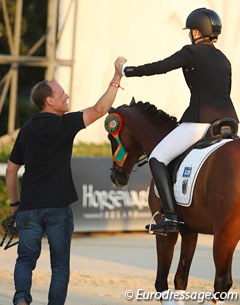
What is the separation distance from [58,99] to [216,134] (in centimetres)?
136

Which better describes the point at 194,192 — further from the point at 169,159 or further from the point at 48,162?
the point at 48,162

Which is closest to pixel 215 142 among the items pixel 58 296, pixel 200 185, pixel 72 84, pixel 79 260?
pixel 200 185

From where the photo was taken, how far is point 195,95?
8.12 metres

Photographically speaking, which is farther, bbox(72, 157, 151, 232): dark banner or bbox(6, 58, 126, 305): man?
bbox(72, 157, 151, 232): dark banner

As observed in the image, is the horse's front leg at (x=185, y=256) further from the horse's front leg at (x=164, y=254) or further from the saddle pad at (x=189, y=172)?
the saddle pad at (x=189, y=172)

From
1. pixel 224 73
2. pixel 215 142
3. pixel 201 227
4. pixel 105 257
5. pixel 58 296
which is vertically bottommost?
pixel 105 257

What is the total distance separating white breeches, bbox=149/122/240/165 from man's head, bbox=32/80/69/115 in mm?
996

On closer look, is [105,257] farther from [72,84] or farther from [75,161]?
[72,84]

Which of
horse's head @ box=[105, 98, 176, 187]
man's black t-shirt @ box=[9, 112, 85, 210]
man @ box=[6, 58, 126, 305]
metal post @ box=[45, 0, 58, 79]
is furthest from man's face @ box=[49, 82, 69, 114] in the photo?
metal post @ box=[45, 0, 58, 79]

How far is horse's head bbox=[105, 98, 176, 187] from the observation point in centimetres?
855

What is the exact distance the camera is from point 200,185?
7.71 meters

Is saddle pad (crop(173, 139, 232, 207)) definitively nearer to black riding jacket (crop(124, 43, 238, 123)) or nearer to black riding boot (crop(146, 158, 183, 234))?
black riding boot (crop(146, 158, 183, 234))

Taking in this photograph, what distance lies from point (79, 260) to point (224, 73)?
4.78m

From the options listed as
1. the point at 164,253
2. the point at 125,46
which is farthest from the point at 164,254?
the point at 125,46
